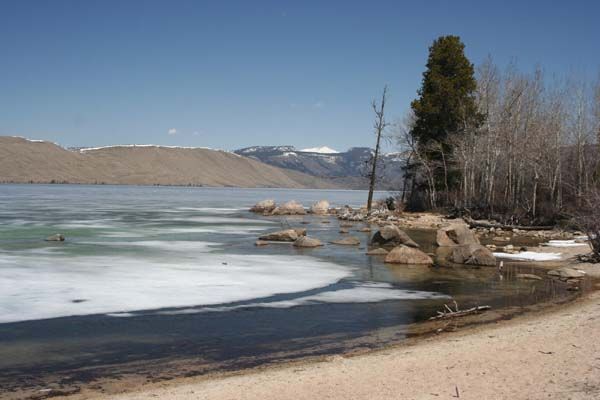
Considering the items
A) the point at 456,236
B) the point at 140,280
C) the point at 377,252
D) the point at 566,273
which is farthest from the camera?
the point at 456,236

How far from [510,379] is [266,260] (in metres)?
13.4

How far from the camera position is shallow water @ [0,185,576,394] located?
359 inches

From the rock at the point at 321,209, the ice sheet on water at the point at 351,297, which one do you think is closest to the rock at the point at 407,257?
the ice sheet on water at the point at 351,297

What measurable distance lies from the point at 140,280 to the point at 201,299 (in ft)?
9.50

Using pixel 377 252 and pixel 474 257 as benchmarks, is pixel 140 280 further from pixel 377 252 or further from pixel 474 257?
pixel 474 257

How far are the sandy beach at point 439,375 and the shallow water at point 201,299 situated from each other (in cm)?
A: 115

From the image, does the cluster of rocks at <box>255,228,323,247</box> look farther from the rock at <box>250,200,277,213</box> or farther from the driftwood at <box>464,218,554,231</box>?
the rock at <box>250,200,277,213</box>

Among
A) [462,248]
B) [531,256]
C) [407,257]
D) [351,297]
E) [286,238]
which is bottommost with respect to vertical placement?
[351,297]

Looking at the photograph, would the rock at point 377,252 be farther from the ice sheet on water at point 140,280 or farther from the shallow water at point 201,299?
the ice sheet on water at point 140,280

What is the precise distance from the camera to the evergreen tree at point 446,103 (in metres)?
44.0

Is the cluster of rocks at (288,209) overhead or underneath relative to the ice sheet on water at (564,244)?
overhead

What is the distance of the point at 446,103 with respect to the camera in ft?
145

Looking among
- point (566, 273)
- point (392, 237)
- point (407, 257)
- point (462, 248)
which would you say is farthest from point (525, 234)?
point (566, 273)

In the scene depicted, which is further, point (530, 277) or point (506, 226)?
point (506, 226)
